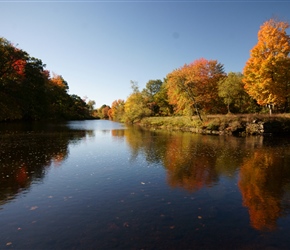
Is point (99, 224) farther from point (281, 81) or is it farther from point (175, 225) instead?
point (281, 81)

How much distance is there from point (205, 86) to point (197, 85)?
335cm

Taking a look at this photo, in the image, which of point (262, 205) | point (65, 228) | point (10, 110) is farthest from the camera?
point (10, 110)

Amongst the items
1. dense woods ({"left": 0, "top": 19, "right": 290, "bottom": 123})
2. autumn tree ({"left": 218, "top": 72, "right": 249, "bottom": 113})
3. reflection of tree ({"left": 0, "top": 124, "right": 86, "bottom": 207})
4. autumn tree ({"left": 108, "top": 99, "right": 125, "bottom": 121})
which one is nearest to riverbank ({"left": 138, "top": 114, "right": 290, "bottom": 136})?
dense woods ({"left": 0, "top": 19, "right": 290, "bottom": 123})

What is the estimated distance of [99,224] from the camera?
7.80 meters

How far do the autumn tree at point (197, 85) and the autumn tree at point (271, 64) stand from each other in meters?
12.1

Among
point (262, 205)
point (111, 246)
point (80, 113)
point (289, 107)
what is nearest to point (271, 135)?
point (289, 107)

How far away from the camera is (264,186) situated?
39.4ft

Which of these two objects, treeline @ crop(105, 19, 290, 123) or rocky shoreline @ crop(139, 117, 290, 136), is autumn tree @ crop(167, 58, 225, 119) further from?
rocky shoreline @ crop(139, 117, 290, 136)

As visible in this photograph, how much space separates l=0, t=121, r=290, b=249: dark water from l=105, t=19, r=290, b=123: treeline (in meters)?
22.1

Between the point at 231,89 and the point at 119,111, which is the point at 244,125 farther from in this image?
the point at 119,111

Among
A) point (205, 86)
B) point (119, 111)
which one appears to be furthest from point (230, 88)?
point (119, 111)

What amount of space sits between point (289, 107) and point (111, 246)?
2060 inches

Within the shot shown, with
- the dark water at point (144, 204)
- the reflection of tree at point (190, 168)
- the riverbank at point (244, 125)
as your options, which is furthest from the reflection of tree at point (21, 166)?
the riverbank at point (244, 125)

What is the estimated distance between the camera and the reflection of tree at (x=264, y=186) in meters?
8.44
